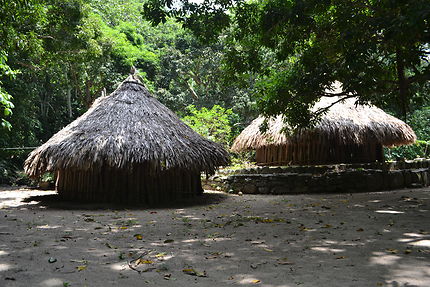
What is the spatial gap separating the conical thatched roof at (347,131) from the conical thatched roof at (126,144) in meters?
3.04

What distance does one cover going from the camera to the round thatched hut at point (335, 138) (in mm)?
11570

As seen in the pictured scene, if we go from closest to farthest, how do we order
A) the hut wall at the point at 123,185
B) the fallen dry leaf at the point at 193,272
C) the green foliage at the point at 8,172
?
the fallen dry leaf at the point at 193,272, the hut wall at the point at 123,185, the green foliage at the point at 8,172

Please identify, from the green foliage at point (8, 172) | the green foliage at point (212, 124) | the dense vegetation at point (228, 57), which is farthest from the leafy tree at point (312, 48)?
the green foliage at point (8, 172)

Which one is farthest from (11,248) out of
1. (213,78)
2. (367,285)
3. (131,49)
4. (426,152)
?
(426,152)

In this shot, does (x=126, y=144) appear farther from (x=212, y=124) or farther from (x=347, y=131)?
(x=212, y=124)

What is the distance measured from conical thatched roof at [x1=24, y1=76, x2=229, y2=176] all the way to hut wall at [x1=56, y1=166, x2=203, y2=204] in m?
0.53

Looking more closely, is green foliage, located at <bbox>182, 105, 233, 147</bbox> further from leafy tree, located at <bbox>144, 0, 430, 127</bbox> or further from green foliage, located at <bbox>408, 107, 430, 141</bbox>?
green foliage, located at <bbox>408, 107, 430, 141</bbox>

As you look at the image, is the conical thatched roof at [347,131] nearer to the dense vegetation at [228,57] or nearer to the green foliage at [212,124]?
the dense vegetation at [228,57]

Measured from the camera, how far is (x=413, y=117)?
20.2 meters

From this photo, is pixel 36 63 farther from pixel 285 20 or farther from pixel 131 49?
pixel 285 20

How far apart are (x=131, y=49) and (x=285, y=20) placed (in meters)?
15.1

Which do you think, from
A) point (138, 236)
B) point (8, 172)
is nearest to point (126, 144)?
point (138, 236)

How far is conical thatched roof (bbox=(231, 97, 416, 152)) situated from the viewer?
11516 mm

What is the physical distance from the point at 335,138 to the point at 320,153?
0.89m
